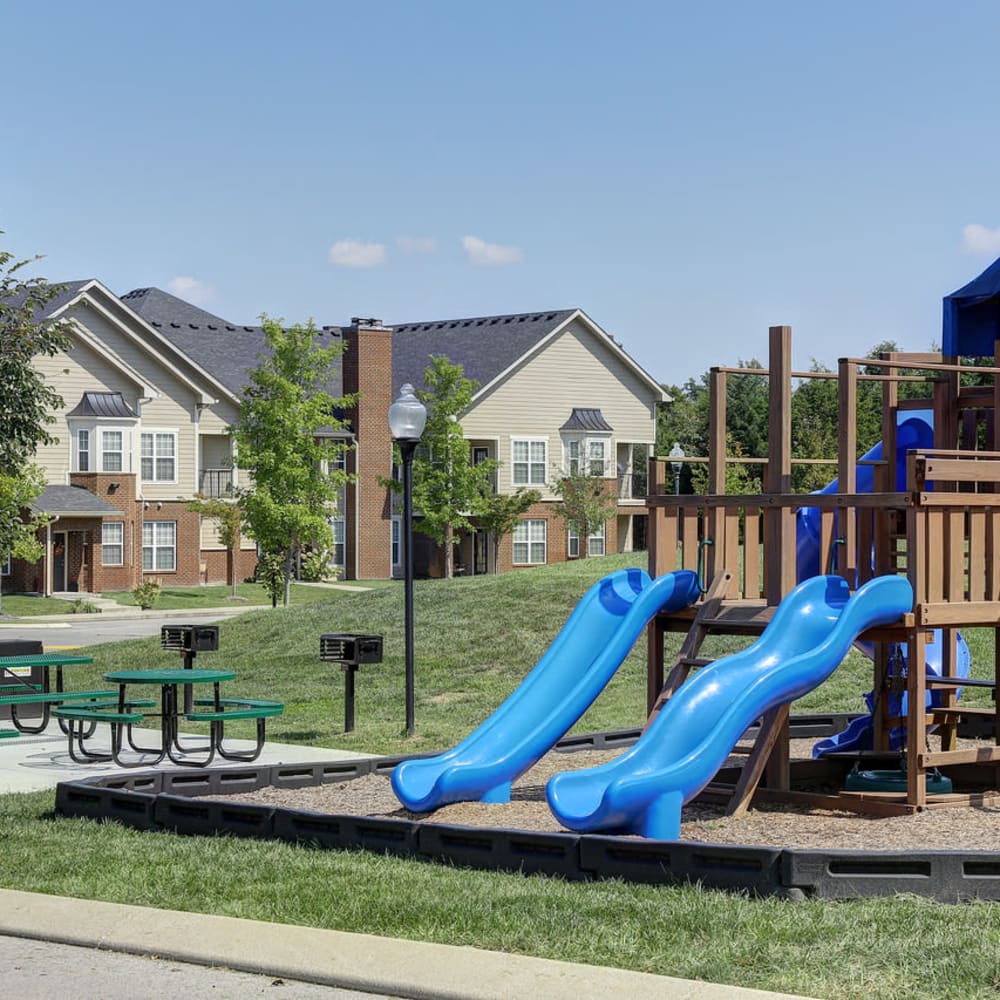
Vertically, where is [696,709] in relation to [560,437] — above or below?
below

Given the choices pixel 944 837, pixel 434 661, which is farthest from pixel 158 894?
pixel 434 661

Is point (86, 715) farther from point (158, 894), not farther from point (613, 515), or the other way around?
point (613, 515)

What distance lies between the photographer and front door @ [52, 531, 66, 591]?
5203 centimetres

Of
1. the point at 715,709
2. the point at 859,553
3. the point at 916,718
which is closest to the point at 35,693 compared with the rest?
the point at 859,553

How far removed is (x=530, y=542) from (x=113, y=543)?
1547 cm

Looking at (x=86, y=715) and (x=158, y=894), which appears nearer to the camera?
(x=158, y=894)

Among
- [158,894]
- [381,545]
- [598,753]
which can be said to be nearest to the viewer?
[158,894]

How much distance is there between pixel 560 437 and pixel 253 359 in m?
11.7

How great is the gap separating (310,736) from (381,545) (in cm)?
4275

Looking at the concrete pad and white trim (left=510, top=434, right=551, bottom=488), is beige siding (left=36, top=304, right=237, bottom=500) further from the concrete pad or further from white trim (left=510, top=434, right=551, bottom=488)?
the concrete pad

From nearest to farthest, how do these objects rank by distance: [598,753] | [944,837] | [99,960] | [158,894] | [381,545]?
[99,960] → [158,894] → [944,837] → [598,753] → [381,545]

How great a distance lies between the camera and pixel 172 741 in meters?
16.1

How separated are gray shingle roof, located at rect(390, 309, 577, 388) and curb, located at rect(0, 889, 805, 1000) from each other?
171 feet

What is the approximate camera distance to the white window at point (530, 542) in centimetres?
6131
